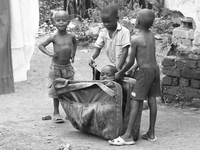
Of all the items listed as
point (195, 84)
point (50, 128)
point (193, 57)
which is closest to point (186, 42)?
point (193, 57)

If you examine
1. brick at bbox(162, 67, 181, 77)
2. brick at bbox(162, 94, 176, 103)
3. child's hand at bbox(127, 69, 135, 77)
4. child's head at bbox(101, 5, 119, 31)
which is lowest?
brick at bbox(162, 94, 176, 103)

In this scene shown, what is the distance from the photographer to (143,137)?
473 centimetres

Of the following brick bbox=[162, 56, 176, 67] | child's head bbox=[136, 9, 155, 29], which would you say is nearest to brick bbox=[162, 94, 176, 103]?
brick bbox=[162, 56, 176, 67]

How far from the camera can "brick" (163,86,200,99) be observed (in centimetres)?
601

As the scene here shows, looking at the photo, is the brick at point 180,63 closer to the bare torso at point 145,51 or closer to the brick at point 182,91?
the brick at point 182,91

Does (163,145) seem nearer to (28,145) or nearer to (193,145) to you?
(193,145)

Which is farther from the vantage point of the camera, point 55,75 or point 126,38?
point 55,75

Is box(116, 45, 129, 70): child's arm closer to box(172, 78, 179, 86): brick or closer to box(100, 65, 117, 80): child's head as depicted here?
box(100, 65, 117, 80): child's head

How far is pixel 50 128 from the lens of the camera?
517 centimetres

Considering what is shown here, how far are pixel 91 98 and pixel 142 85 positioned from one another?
1.80 feet

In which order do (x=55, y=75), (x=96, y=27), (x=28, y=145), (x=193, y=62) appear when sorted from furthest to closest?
(x=96, y=27)
(x=193, y=62)
(x=55, y=75)
(x=28, y=145)

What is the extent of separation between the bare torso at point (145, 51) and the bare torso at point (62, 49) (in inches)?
46.5

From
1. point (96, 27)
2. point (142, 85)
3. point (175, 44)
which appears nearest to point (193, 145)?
point (142, 85)

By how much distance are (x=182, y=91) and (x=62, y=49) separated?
1768 millimetres
